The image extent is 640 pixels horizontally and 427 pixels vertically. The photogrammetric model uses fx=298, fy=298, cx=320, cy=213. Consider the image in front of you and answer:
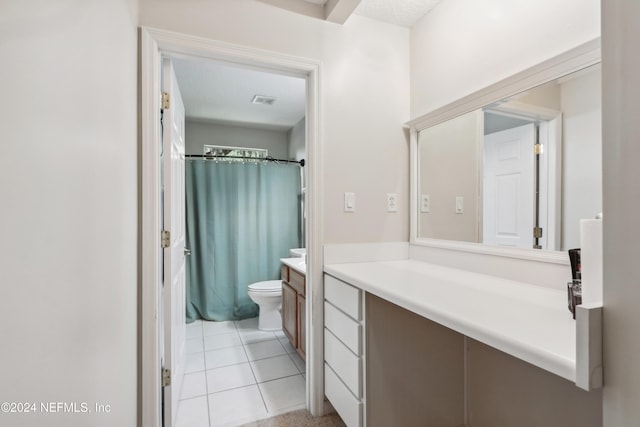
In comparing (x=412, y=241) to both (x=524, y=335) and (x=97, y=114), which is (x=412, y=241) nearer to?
(x=524, y=335)

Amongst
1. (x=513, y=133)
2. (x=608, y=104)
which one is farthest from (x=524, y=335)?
(x=513, y=133)

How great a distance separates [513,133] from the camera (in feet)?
4.43

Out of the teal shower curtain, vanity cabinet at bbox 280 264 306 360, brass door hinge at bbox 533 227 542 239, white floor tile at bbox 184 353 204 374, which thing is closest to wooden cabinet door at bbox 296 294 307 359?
vanity cabinet at bbox 280 264 306 360

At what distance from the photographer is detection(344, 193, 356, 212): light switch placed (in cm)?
176

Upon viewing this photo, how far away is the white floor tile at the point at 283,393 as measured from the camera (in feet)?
5.85

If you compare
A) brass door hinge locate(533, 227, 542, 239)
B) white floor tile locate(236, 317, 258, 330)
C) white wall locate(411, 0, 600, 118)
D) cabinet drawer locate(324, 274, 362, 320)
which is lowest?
white floor tile locate(236, 317, 258, 330)

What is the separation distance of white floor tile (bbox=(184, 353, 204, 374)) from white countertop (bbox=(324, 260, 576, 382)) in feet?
4.66

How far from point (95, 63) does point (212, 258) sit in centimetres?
266

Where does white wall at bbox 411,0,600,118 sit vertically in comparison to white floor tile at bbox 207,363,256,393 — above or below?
above

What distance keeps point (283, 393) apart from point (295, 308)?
565 millimetres

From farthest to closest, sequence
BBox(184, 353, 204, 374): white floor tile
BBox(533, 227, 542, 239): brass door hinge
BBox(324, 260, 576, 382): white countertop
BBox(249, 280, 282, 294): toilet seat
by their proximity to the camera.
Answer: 1. BBox(249, 280, 282, 294): toilet seat
2. BBox(184, 353, 204, 374): white floor tile
3. BBox(533, 227, 542, 239): brass door hinge
4. BBox(324, 260, 576, 382): white countertop

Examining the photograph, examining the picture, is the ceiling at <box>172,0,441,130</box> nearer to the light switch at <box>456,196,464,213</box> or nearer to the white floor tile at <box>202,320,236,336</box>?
the light switch at <box>456,196,464,213</box>

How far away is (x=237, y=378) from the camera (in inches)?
81.9

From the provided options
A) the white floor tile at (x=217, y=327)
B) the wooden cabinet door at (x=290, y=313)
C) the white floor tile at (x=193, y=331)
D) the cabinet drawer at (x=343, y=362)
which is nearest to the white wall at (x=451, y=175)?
the cabinet drawer at (x=343, y=362)
